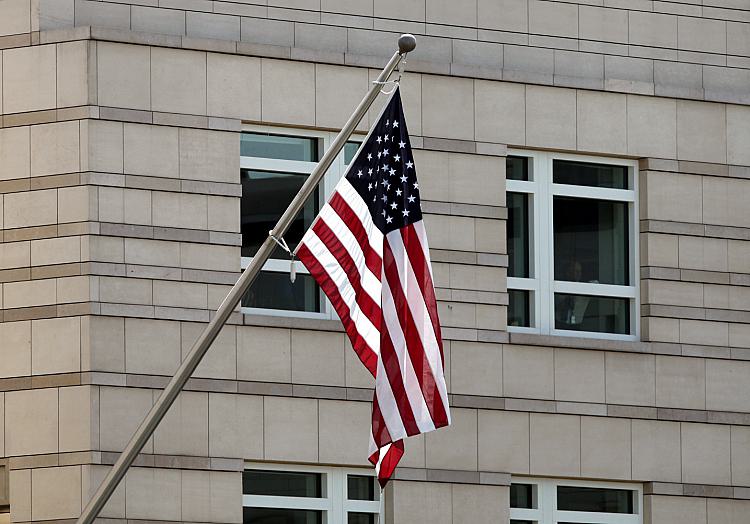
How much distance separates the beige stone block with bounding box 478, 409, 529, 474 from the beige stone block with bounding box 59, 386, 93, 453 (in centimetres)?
418

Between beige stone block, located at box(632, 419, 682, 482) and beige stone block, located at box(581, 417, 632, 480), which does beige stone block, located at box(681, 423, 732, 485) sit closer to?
beige stone block, located at box(632, 419, 682, 482)

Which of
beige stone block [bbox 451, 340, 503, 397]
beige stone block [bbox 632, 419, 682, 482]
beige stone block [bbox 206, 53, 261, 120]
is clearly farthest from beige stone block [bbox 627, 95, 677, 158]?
beige stone block [bbox 206, 53, 261, 120]

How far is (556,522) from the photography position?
2333 cm

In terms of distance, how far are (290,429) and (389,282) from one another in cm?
543

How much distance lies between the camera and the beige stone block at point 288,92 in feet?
73.7

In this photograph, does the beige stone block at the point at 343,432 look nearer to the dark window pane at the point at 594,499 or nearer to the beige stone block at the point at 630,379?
the dark window pane at the point at 594,499

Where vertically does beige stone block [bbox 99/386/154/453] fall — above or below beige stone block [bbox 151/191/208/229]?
below

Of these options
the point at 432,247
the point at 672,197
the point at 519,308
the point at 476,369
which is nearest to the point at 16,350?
the point at 432,247

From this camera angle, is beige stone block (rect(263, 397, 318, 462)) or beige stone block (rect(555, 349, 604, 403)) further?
beige stone block (rect(555, 349, 604, 403))

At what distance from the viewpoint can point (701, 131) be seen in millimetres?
24406

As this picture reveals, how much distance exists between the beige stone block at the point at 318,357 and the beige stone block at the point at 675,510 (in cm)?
372

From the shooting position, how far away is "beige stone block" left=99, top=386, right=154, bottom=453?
69.4ft

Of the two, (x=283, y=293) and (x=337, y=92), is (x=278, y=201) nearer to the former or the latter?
(x=283, y=293)

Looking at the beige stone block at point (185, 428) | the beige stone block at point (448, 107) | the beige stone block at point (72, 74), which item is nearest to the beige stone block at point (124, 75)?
the beige stone block at point (72, 74)
